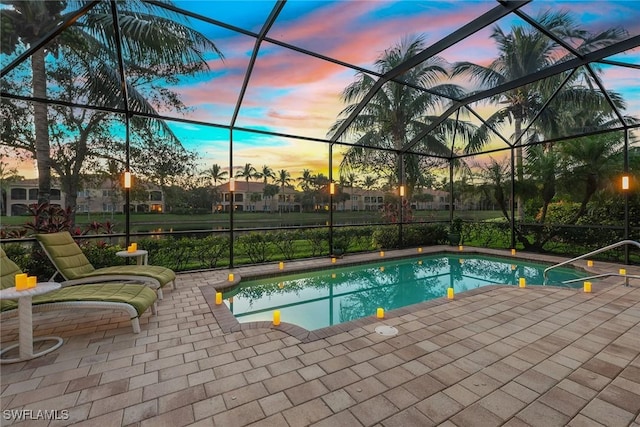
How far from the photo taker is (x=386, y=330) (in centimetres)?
335

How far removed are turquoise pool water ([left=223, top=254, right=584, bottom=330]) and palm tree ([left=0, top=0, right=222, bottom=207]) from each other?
524 cm

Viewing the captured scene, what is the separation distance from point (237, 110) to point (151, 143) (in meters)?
4.66

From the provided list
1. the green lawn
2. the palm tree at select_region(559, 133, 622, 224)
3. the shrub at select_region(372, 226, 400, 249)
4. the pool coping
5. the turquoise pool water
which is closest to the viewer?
the pool coping

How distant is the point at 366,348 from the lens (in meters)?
2.93

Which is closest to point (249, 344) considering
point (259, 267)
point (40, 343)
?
point (40, 343)

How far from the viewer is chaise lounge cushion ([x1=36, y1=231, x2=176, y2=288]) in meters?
4.11

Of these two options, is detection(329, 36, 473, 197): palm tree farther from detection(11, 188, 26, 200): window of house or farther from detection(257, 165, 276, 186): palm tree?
detection(257, 165, 276, 186): palm tree

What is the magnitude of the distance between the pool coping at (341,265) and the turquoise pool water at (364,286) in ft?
0.55

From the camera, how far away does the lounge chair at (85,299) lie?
2977 mm

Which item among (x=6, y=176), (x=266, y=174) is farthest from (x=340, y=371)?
(x=266, y=174)

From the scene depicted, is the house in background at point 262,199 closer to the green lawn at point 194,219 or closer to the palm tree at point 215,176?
the green lawn at point 194,219

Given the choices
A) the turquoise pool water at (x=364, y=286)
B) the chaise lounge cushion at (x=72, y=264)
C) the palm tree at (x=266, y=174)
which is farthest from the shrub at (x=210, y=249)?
the palm tree at (x=266, y=174)

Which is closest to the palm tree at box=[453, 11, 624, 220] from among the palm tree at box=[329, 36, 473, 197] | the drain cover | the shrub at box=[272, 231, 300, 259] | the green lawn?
the palm tree at box=[329, 36, 473, 197]

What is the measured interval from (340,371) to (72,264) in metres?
4.32
